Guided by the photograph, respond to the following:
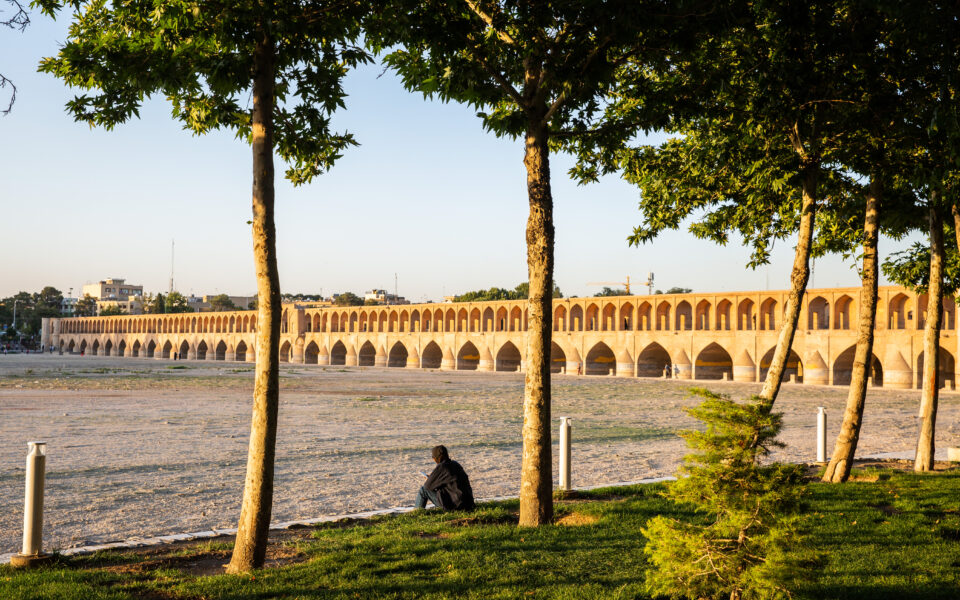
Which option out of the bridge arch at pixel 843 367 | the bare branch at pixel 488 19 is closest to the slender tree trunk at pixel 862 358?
the bare branch at pixel 488 19

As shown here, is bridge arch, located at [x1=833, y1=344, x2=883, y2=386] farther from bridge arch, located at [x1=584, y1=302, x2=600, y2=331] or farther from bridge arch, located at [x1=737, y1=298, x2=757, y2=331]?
bridge arch, located at [x1=584, y1=302, x2=600, y2=331]

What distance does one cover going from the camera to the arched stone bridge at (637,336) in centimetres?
3612

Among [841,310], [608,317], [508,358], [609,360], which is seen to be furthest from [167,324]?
[841,310]

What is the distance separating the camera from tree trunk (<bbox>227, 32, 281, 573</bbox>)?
4.71 m

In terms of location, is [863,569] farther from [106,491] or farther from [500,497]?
[106,491]

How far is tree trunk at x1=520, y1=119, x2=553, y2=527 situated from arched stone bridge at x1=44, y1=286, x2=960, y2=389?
32.2m

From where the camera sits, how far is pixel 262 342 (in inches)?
186

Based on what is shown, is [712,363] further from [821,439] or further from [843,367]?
[821,439]

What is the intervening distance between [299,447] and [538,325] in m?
7.46

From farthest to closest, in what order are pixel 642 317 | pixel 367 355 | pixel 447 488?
pixel 367 355 → pixel 642 317 → pixel 447 488

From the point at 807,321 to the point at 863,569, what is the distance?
37.1 meters

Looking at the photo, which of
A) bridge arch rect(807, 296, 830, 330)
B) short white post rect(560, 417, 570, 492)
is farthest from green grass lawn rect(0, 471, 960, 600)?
bridge arch rect(807, 296, 830, 330)

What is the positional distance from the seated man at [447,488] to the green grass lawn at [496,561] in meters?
0.18

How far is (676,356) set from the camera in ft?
148
